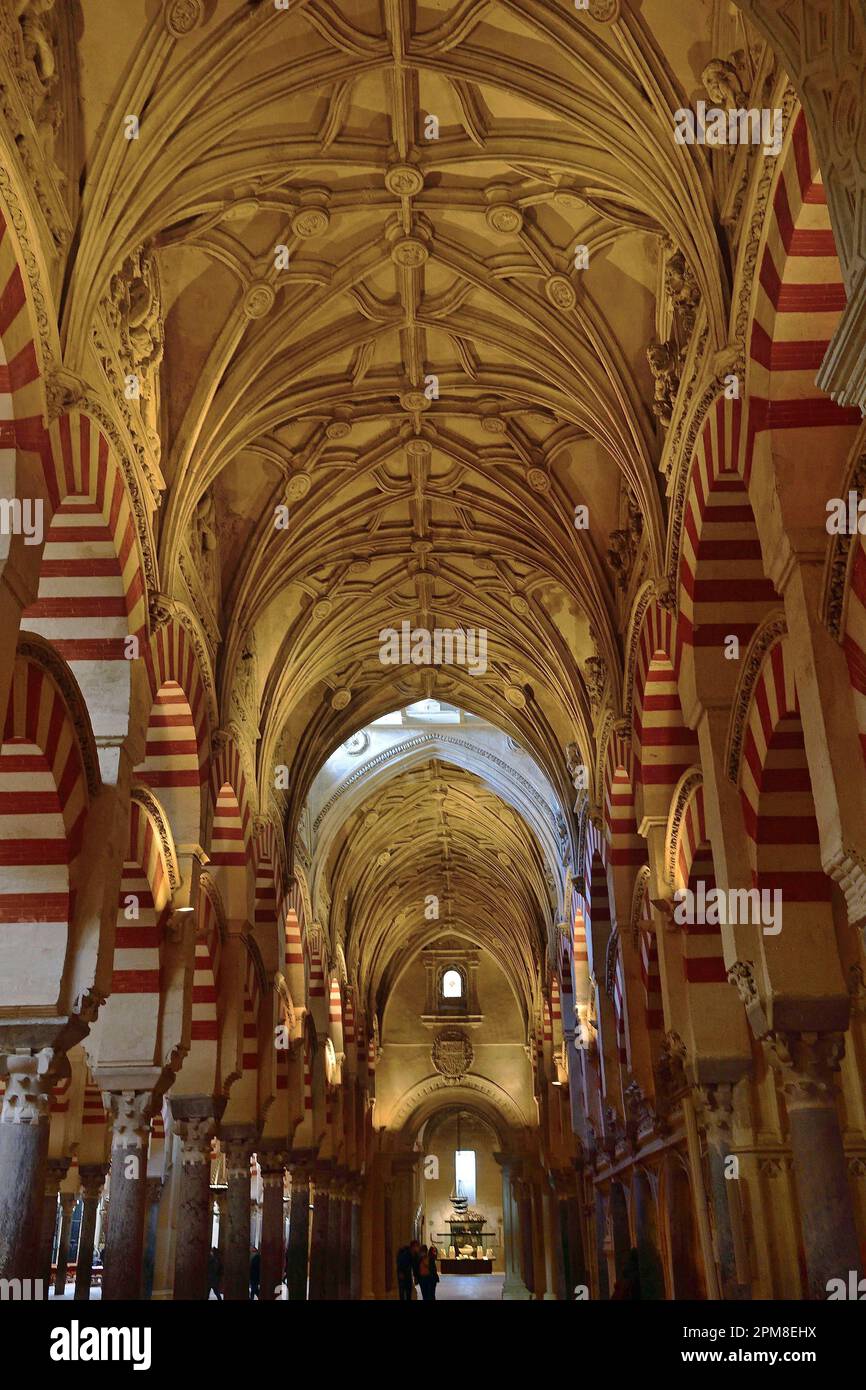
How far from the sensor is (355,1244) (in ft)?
86.8

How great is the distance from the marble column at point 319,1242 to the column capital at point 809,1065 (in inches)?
592

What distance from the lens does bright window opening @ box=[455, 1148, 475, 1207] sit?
36.5 metres

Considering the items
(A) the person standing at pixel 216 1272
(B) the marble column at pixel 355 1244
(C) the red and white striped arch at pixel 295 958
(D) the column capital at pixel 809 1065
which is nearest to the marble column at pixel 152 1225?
(A) the person standing at pixel 216 1272

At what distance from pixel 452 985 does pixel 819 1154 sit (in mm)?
28797

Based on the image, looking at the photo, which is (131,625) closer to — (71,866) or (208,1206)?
(71,866)

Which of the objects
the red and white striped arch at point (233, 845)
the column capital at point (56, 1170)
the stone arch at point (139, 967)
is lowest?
the column capital at point (56, 1170)

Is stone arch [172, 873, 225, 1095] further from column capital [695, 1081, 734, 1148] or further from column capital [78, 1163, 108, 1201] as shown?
column capital [695, 1081, 734, 1148]

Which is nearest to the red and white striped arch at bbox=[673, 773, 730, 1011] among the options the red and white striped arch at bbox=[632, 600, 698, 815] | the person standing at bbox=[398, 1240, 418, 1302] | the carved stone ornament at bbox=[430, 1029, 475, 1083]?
the red and white striped arch at bbox=[632, 600, 698, 815]

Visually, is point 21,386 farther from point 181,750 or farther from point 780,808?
point 780,808

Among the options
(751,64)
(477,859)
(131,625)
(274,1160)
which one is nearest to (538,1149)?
(477,859)

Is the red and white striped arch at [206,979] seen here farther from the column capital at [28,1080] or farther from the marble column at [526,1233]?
the marble column at [526,1233]

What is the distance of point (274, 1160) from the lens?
15570mm

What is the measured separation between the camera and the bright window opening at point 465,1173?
36469mm

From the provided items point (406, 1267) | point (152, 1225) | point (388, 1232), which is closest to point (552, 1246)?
point (406, 1267)
